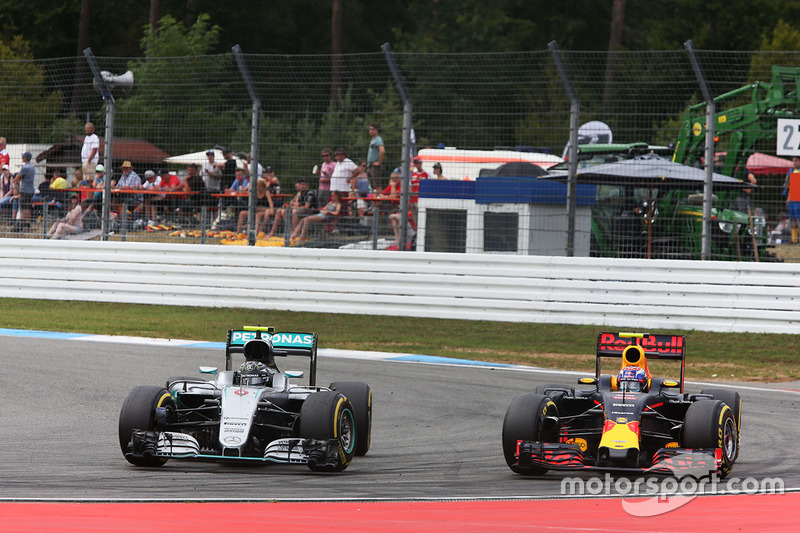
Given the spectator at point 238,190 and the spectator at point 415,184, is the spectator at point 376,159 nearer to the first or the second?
the spectator at point 415,184

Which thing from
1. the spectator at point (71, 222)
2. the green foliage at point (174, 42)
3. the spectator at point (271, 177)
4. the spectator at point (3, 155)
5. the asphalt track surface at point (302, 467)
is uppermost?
the green foliage at point (174, 42)

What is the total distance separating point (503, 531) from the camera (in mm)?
5523

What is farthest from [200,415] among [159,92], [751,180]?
[751,180]

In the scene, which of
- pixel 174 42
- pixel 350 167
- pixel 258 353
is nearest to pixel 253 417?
pixel 258 353

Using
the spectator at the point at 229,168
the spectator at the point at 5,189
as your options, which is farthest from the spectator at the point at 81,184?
the spectator at the point at 229,168

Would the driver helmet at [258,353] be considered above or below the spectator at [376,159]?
below

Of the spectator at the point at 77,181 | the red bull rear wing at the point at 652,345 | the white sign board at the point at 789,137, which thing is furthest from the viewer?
the spectator at the point at 77,181

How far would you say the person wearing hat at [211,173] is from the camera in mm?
16391

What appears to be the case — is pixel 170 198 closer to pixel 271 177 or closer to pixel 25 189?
pixel 271 177

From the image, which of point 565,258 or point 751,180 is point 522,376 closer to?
point 565,258

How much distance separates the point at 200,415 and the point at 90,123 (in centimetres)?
1034

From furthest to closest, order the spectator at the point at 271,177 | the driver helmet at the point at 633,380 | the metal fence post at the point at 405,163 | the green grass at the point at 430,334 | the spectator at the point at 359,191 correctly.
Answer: the spectator at the point at 271,177 → the spectator at the point at 359,191 → the metal fence post at the point at 405,163 → the green grass at the point at 430,334 → the driver helmet at the point at 633,380

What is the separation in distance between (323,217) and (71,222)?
3.67m

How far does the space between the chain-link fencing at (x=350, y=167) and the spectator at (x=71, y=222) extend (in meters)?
0.02
